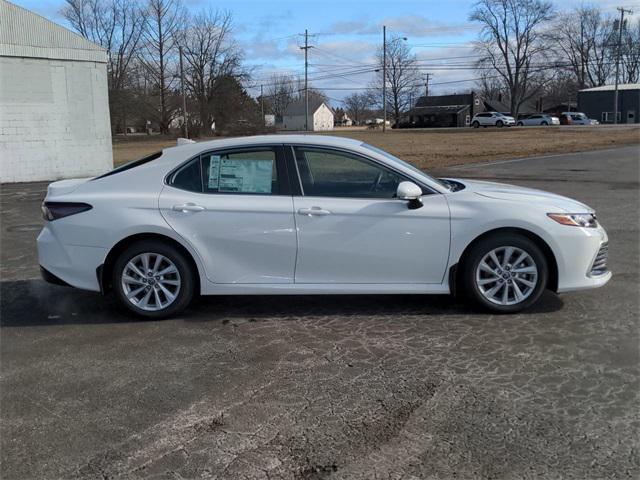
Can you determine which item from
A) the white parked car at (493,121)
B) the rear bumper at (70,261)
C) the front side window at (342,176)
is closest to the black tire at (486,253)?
the front side window at (342,176)

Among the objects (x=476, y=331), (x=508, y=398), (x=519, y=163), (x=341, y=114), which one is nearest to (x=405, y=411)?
(x=508, y=398)

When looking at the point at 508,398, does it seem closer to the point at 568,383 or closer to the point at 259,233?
the point at 568,383

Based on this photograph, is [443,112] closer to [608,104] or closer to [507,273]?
[608,104]

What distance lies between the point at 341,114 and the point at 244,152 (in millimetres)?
149983

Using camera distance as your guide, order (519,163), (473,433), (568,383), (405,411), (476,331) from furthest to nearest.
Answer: (519,163)
(476,331)
(568,383)
(405,411)
(473,433)

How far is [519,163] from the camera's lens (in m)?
20.3

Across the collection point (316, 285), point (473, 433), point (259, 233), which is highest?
point (259, 233)

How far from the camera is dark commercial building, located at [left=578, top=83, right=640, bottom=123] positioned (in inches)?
3098

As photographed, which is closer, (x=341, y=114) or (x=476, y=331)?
(x=476, y=331)

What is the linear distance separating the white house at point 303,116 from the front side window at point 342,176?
106973 millimetres

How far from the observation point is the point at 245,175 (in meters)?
5.19

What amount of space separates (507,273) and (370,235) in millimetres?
1200

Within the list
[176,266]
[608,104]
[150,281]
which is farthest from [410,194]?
[608,104]

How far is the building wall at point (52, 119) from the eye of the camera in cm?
1722
